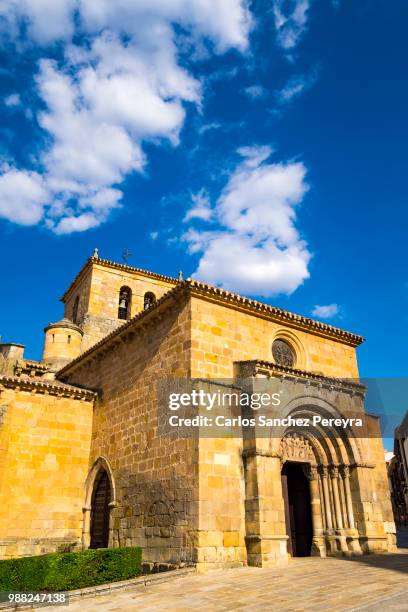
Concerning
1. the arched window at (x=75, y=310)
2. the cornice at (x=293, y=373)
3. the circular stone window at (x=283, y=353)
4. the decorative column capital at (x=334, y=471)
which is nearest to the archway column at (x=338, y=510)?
the decorative column capital at (x=334, y=471)

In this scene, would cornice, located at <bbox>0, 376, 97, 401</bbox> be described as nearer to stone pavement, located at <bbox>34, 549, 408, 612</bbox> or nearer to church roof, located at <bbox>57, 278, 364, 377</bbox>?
church roof, located at <bbox>57, 278, 364, 377</bbox>

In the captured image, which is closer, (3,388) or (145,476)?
(145,476)

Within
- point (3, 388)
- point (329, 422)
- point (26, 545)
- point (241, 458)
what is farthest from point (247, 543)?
point (3, 388)

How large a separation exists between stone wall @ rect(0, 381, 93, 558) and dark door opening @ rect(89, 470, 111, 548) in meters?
0.41

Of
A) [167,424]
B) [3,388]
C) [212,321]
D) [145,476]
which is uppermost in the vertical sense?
[212,321]

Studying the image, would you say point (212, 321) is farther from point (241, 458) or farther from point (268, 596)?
point (268, 596)

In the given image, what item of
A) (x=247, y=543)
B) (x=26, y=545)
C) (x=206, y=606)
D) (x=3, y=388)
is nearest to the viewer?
(x=206, y=606)

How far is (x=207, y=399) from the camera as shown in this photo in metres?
10.9

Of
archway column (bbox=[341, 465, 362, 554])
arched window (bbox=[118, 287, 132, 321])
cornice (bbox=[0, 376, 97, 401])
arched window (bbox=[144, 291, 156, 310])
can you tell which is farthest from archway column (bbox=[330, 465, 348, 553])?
arched window (bbox=[144, 291, 156, 310])

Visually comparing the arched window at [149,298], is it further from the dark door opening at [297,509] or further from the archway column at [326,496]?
the archway column at [326,496]

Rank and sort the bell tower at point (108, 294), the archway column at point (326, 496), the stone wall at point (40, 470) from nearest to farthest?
1. the archway column at point (326, 496)
2. the stone wall at point (40, 470)
3. the bell tower at point (108, 294)

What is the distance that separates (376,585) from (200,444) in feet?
13.3

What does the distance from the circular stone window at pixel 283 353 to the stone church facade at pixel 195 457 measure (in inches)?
1.5

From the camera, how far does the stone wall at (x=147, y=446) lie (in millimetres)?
10172
